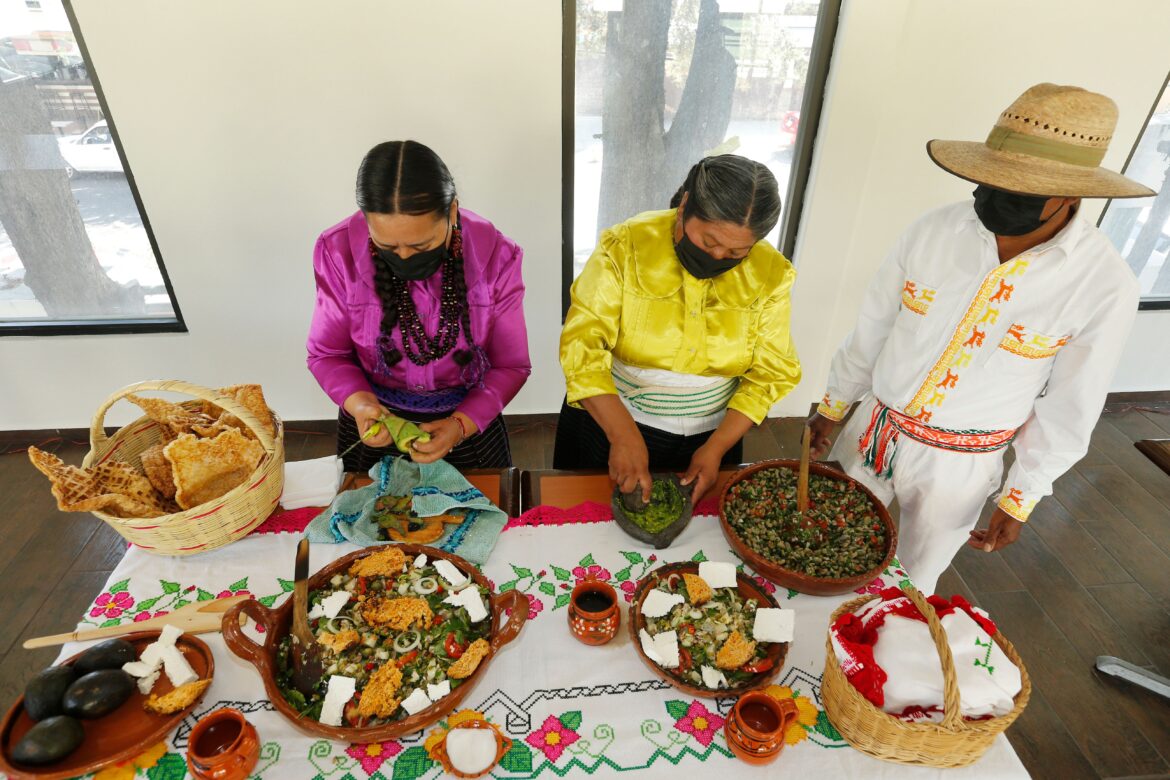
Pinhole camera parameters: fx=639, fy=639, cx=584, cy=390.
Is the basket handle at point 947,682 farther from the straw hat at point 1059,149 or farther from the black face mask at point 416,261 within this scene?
the black face mask at point 416,261

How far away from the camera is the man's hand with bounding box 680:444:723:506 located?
5.57 feet

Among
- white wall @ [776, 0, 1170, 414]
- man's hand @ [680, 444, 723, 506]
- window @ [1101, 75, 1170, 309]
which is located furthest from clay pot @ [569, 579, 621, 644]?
window @ [1101, 75, 1170, 309]

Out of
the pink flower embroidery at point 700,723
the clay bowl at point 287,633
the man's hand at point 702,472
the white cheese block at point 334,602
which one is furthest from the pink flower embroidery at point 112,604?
the man's hand at point 702,472

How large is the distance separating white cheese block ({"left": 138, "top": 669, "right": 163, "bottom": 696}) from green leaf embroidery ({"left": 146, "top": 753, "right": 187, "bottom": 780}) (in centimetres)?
13

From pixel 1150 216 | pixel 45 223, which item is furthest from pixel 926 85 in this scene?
pixel 45 223

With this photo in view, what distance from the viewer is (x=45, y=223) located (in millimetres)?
2988

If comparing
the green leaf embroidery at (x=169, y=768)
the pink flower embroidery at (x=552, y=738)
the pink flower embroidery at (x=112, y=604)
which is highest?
the pink flower embroidery at (x=112, y=604)

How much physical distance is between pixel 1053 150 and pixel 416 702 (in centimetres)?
177

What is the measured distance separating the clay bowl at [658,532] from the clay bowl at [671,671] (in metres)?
0.09

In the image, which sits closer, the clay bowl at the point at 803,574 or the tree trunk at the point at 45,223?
the clay bowl at the point at 803,574

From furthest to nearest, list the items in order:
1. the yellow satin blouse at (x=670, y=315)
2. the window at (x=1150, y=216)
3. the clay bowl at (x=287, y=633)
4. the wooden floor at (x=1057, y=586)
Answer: the window at (x=1150, y=216)
the wooden floor at (x=1057, y=586)
the yellow satin blouse at (x=670, y=315)
the clay bowl at (x=287, y=633)

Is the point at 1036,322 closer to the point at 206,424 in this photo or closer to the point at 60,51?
the point at 206,424

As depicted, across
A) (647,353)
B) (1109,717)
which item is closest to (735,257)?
(647,353)

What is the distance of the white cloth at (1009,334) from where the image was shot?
61.0 inches
